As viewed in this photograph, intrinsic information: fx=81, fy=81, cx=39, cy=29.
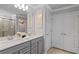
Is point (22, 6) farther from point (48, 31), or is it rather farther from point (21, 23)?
point (48, 31)

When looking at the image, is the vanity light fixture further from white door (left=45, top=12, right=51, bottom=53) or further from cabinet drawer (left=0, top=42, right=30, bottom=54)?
cabinet drawer (left=0, top=42, right=30, bottom=54)

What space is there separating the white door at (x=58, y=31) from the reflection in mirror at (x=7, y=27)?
0.81 metres

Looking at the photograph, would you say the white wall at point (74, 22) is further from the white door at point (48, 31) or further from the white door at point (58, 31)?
the white door at point (48, 31)

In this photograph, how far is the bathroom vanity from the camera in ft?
4.00

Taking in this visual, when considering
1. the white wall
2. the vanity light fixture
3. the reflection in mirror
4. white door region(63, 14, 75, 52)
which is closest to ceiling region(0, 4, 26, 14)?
the vanity light fixture

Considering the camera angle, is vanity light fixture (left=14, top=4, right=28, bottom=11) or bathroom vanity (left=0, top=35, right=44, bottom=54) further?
vanity light fixture (left=14, top=4, right=28, bottom=11)

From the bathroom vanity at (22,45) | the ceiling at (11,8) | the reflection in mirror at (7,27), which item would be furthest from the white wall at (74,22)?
the reflection in mirror at (7,27)

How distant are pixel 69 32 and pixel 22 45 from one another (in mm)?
971

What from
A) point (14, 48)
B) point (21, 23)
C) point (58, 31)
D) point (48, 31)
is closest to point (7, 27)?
point (21, 23)

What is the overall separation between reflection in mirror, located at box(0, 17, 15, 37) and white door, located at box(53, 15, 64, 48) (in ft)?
2.65

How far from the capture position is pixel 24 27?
5.21ft
